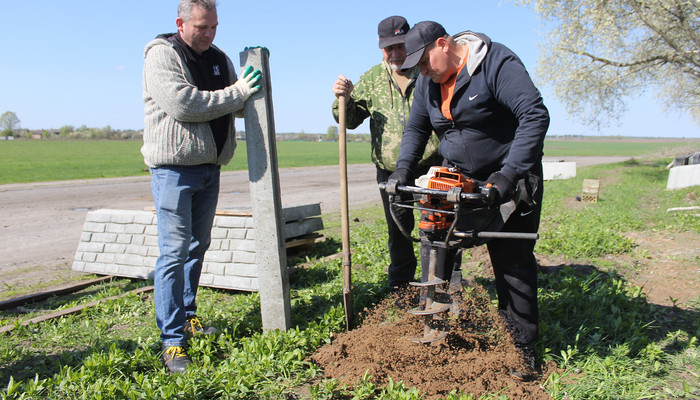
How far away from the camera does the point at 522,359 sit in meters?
3.16

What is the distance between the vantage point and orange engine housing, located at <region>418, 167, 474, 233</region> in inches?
109

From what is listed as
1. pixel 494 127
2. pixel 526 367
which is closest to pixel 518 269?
pixel 526 367

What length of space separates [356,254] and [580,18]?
15895mm

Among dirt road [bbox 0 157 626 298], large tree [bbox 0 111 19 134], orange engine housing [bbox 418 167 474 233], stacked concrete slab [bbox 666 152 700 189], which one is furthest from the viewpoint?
large tree [bbox 0 111 19 134]

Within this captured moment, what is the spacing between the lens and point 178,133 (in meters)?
3.24

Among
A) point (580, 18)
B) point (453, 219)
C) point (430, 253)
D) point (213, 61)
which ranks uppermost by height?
point (580, 18)

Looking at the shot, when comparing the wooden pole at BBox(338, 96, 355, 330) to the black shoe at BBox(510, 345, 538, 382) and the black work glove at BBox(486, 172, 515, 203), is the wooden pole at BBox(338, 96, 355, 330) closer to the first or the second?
the black shoe at BBox(510, 345, 538, 382)

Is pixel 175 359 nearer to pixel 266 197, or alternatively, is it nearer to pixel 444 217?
pixel 266 197

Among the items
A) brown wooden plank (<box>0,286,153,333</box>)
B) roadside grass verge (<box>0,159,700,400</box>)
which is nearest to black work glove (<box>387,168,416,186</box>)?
roadside grass verge (<box>0,159,700,400</box>)

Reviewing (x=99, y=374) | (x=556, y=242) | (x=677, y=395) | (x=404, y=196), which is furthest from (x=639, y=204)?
(x=99, y=374)

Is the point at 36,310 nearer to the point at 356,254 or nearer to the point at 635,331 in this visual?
the point at 356,254

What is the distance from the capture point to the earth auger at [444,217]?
2.66 m

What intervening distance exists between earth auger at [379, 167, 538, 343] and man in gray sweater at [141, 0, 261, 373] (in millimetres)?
1254

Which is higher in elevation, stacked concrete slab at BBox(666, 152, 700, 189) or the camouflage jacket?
the camouflage jacket
